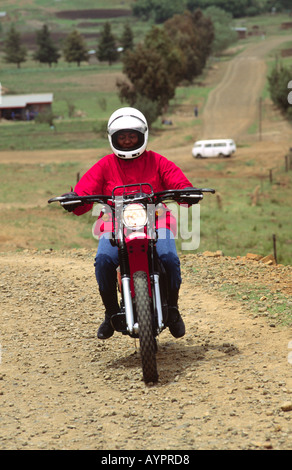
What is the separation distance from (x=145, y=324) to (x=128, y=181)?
141 centimetres

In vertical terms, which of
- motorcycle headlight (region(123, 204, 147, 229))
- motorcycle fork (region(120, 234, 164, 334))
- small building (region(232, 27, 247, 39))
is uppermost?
motorcycle headlight (region(123, 204, 147, 229))

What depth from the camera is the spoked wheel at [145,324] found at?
565cm

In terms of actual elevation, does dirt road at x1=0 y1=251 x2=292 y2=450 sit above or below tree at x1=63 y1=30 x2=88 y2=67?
above

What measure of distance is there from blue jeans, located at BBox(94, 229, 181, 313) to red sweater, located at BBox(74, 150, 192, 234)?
0.22 m

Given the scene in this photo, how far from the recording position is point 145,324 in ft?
18.5

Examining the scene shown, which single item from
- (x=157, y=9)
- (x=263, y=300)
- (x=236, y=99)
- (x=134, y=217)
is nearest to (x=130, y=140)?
(x=134, y=217)

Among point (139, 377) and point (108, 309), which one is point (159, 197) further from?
point (139, 377)

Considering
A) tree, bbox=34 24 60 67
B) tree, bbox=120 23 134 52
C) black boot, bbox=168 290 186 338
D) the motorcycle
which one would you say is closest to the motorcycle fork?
the motorcycle

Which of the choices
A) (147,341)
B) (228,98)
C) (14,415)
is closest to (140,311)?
(147,341)

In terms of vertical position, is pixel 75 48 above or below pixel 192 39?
below

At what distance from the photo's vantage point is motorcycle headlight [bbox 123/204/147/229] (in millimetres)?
5863

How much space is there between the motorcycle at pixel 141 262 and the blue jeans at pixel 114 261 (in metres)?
0.06

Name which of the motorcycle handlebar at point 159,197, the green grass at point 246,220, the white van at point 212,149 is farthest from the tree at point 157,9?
the motorcycle handlebar at point 159,197

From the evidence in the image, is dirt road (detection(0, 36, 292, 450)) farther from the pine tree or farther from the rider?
the pine tree
